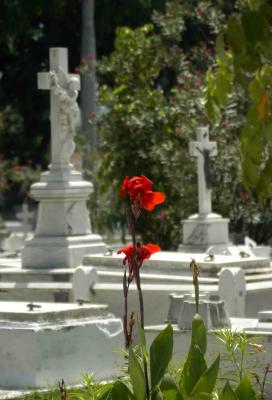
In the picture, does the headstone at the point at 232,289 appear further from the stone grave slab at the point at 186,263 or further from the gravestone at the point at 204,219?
the gravestone at the point at 204,219

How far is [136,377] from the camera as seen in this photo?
542 centimetres

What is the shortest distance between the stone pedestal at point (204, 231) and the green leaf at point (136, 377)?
37.7 ft

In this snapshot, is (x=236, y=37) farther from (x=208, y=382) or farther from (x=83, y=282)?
(x=83, y=282)

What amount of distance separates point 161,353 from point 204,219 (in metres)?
11.7

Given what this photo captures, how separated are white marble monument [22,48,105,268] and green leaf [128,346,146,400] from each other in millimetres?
9153

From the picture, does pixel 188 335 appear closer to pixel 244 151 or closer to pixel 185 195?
pixel 244 151

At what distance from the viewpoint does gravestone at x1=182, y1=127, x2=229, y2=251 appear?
17094 millimetres

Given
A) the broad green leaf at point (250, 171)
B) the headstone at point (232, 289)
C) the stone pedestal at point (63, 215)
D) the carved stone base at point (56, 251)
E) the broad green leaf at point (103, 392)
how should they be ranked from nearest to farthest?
the broad green leaf at point (250, 171), the broad green leaf at point (103, 392), the headstone at point (232, 289), the carved stone base at point (56, 251), the stone pedestal at point (63, 215)

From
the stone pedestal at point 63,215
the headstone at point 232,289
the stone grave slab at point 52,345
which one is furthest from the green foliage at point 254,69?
the stone pedestal at point 63,215

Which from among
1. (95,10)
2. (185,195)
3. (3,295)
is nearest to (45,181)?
(3,295)

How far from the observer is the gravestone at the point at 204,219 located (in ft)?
56.1

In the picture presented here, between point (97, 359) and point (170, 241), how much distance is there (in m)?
11.1

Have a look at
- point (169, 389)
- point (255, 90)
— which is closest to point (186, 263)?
point (169, 389)

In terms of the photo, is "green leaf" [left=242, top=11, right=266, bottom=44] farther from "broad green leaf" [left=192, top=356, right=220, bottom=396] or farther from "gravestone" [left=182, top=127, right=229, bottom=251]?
"gravestone" [left=182, top=127, right=229, bottom=251]
